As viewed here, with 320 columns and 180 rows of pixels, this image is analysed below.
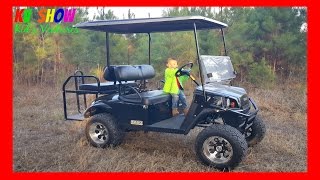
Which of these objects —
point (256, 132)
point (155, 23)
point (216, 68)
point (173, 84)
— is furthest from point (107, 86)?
point (256, 132)

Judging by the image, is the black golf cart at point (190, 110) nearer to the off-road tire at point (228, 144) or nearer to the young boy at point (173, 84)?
the off-road tire at point (228, 144)

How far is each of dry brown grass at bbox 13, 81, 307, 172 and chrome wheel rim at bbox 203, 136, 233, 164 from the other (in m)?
0.20

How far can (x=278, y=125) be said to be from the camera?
303 inches

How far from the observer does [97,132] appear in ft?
20.1

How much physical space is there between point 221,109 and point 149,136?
211 cm

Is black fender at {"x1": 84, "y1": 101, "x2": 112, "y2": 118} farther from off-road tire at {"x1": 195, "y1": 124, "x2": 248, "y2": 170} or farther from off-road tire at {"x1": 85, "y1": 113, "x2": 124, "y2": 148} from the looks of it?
off-road tire at {"x1": 195, "y1": 124, "x2": 248, "y2": 170}

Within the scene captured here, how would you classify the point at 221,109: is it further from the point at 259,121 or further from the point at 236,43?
the point at 236,43

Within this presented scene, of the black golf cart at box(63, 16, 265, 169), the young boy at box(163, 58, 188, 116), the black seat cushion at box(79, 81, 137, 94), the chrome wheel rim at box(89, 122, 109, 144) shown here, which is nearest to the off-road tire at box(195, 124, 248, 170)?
the black golf cart at box(63, 16, 265, 169)

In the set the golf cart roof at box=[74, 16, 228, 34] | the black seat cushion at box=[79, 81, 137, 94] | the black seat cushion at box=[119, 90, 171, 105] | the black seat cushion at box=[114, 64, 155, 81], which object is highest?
the golf cart roof at box=[74, 16, 228, 34]

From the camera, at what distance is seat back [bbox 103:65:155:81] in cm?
599

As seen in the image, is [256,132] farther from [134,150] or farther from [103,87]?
[103,87]

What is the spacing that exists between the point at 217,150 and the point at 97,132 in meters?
2.32

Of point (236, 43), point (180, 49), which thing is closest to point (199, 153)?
point (180, 49)

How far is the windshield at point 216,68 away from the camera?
5.36m
